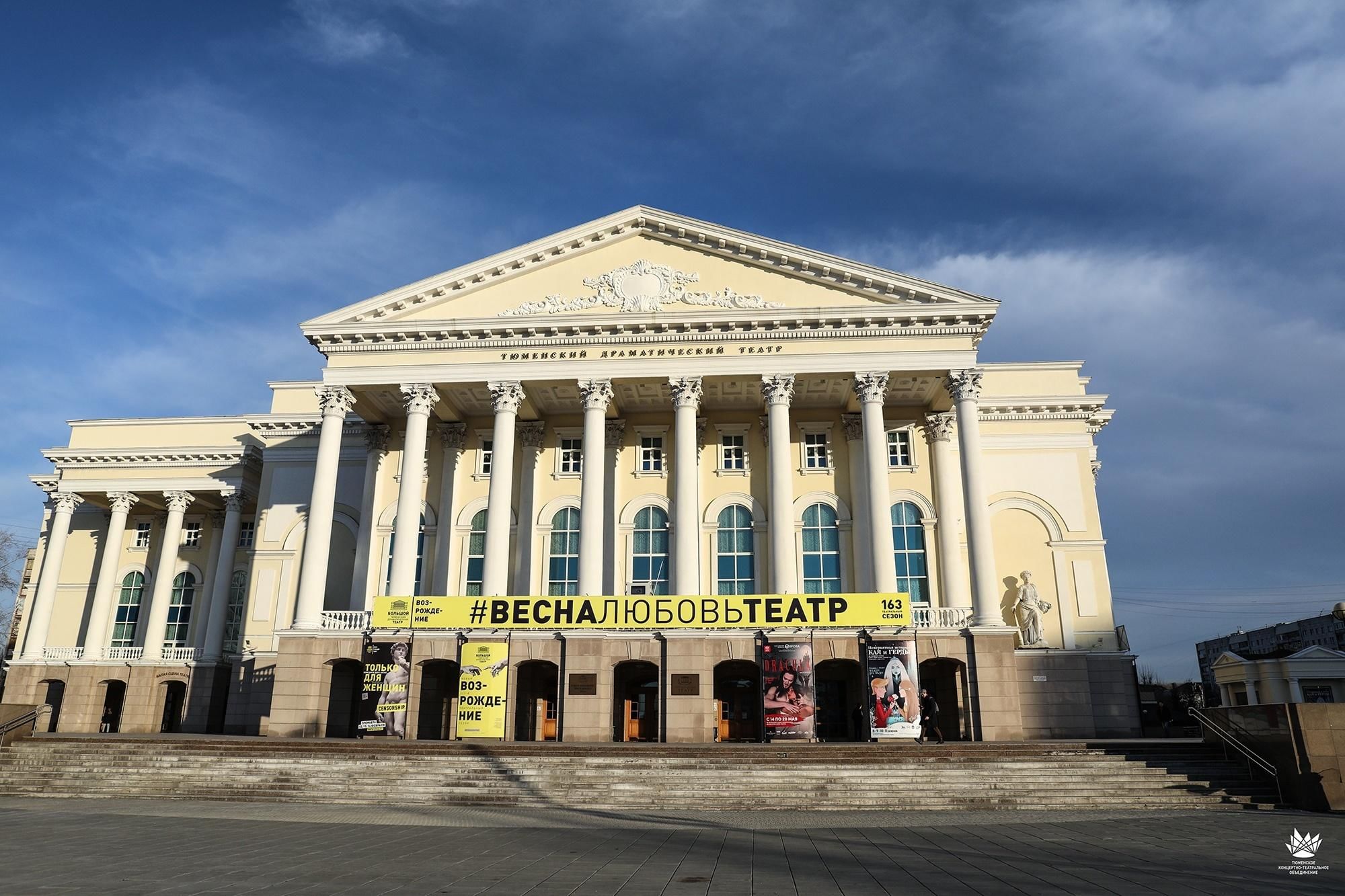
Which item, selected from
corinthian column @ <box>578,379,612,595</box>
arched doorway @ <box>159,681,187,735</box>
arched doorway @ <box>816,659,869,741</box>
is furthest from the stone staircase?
arched doorway @ <box>159,681,187,735</box>

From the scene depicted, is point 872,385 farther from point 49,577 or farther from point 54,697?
point 54,697

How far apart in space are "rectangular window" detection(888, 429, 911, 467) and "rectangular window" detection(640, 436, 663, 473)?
879 centimetres

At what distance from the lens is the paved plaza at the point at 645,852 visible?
34.1 ft

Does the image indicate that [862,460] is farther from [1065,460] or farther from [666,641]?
[666,641]

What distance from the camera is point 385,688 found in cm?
2845

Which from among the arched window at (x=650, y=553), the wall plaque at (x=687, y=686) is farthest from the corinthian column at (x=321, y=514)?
the wall plaque at (x=687, y=686)

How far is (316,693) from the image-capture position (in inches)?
1163

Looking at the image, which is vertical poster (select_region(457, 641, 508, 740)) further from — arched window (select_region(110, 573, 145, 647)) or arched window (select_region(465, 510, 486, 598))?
arched window (select_region(110, 573, 145, 647))

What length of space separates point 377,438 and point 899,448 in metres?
20.7

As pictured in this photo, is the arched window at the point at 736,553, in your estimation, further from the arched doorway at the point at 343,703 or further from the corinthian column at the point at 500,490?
the arched doorway at the point at 343,703

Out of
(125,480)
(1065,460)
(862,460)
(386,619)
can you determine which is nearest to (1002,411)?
(1065,460)

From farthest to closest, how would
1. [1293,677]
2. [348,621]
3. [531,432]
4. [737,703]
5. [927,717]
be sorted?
[1293,677] → [531,432] → [737,703] → [348,621] → [927,717]

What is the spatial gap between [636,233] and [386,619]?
16.1 m
